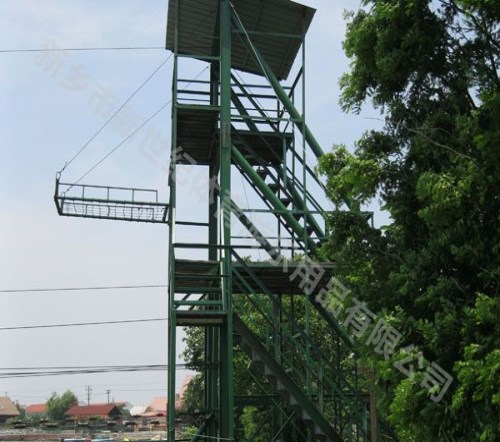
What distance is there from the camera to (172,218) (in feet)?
48.0

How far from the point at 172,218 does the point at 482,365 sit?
890 cm

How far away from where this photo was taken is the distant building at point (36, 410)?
168 metres

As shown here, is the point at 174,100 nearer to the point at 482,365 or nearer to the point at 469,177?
the point at 469,177

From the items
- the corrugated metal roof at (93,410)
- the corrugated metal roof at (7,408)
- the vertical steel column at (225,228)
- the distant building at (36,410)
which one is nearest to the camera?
the vertical steel column at (225,228)

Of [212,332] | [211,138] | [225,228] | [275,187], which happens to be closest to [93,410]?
[212,332]

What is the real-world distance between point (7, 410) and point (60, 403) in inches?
547

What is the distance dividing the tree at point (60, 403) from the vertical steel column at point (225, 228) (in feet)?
468

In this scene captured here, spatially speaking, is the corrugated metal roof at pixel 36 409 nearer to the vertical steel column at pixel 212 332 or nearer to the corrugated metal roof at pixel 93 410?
the corrugated metal roof at pixel 93 410

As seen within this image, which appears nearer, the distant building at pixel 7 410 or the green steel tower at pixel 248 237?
the green steel tower at pixel 248 237

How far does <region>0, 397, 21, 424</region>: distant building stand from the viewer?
5202 inches

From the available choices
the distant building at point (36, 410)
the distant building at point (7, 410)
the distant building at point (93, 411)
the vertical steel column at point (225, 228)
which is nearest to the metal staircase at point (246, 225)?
the vertical steel column at point (225, 228)

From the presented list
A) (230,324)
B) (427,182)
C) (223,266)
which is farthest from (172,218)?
(427,182)

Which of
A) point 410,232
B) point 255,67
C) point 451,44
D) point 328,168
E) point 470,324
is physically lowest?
point 470,324

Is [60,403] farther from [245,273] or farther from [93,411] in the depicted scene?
[245,273]
